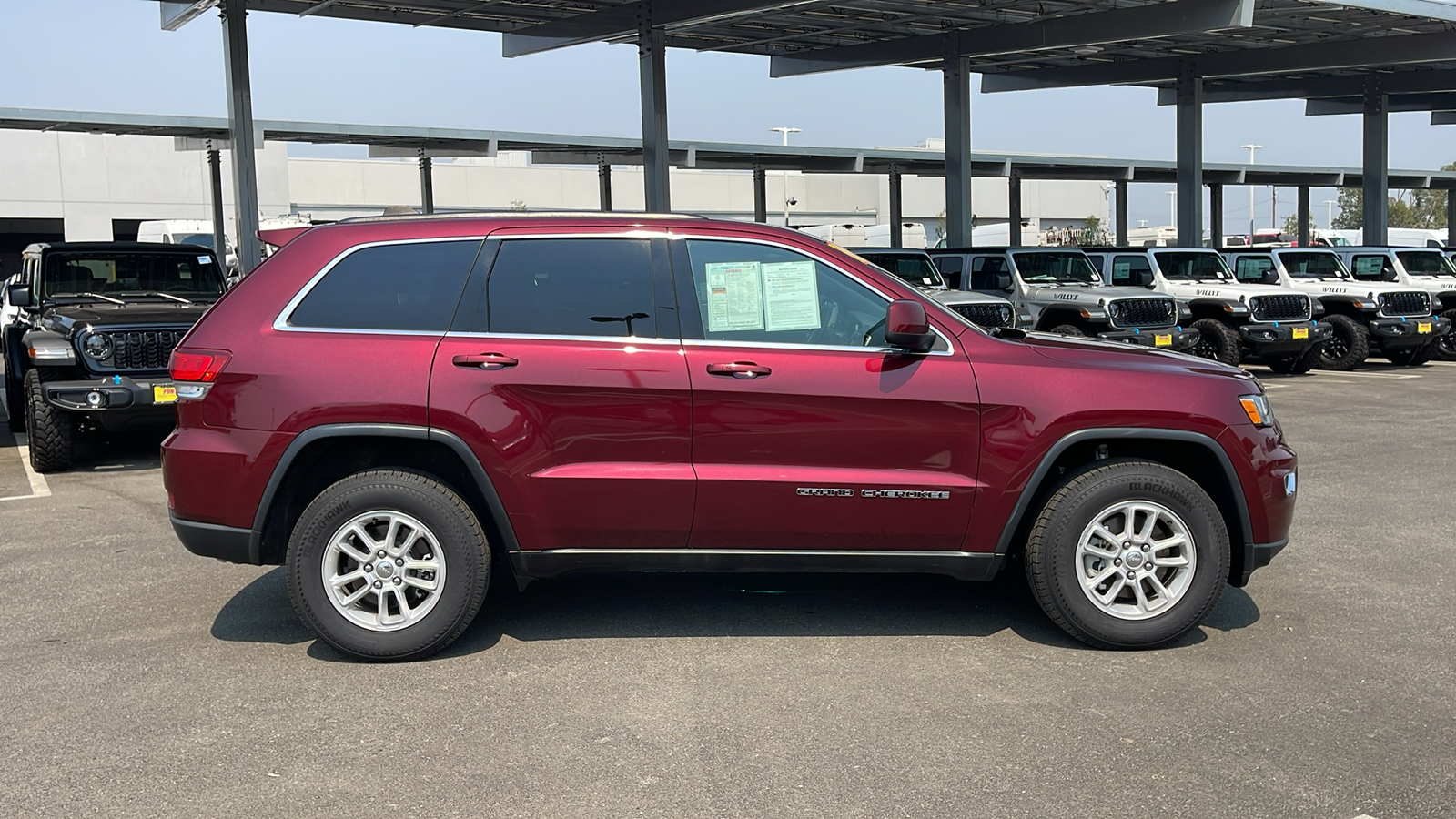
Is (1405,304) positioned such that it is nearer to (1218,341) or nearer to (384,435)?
(1218,341)

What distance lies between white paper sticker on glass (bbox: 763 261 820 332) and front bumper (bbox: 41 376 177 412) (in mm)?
6329

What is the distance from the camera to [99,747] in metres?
4.48

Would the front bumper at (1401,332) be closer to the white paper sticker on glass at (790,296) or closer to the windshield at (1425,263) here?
the windshield at (1425,263)

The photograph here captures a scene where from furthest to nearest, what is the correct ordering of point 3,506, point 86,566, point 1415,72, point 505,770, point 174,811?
point 1415,72, point 3,506, point 86,566, point 505,770, point 174,811

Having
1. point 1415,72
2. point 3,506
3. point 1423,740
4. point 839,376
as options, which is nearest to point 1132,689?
point 1423,740

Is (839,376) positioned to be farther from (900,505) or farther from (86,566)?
(86,566)

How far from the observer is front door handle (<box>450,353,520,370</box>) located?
209 inches

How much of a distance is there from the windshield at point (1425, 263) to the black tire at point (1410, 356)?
1.14m

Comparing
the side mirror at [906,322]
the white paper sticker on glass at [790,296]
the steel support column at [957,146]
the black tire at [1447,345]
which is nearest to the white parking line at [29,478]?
the white paper sticker on glass at [790,296]

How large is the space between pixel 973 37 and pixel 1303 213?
37417mm

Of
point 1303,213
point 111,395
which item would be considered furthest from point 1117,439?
point 1303,213

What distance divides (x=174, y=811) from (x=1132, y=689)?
3362mm

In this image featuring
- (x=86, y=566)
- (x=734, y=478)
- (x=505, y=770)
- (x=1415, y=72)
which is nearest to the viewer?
(x=505, y=770)

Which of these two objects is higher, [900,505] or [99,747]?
[900,505]
